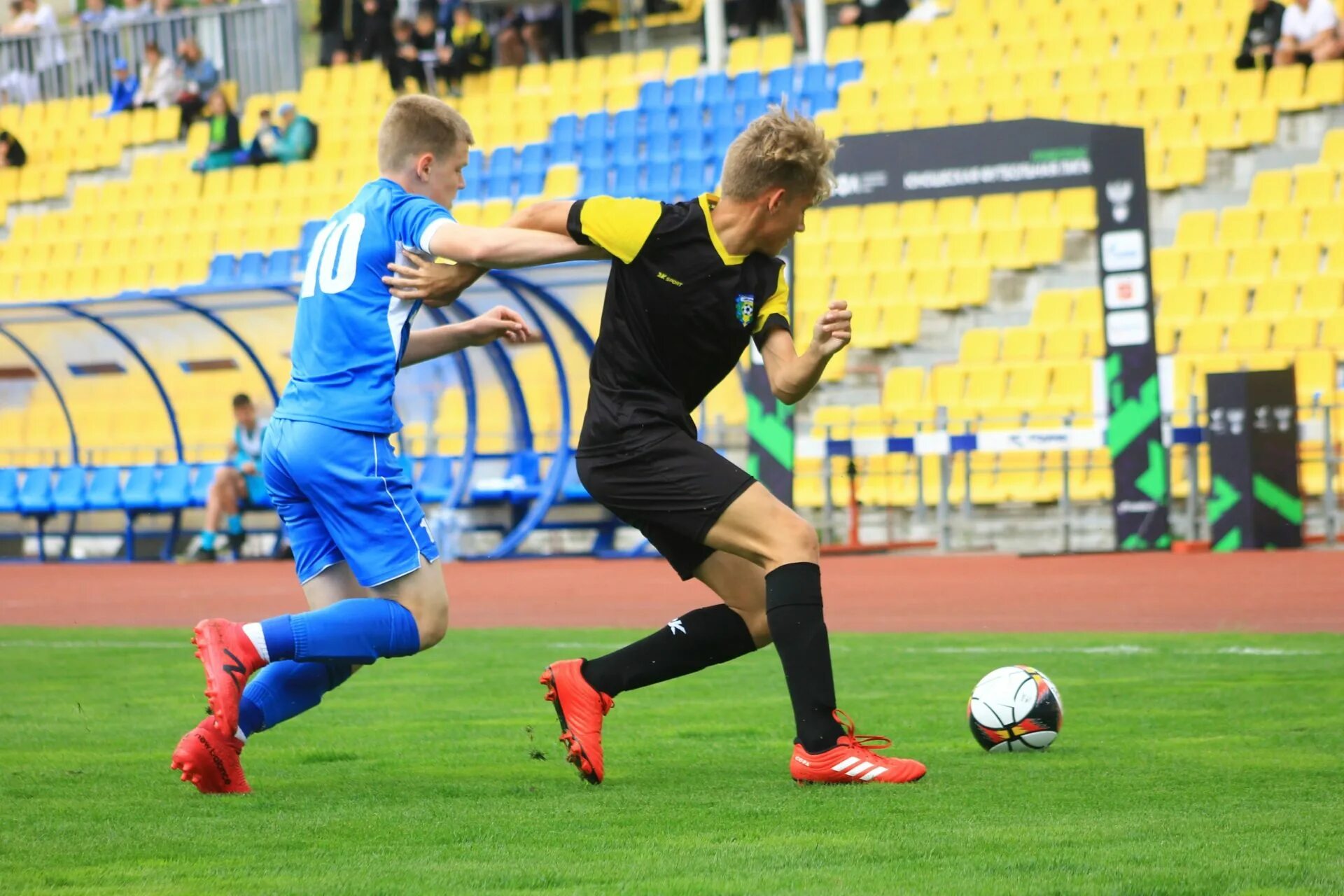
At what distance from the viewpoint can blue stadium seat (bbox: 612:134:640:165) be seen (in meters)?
23.8

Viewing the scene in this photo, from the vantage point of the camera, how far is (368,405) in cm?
502

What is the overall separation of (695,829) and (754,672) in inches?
170

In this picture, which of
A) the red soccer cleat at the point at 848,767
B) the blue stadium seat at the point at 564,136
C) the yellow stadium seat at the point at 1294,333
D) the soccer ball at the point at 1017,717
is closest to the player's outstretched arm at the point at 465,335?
the red soccer cleat at the point at 848,767

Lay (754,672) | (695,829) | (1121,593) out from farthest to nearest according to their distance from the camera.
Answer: (1121,593)
(754,672)
(695,829)

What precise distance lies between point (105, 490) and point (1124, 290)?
10932 millimetres

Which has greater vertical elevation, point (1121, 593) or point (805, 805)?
point (805, 805)

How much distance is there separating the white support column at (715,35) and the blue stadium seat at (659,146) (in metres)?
1.19

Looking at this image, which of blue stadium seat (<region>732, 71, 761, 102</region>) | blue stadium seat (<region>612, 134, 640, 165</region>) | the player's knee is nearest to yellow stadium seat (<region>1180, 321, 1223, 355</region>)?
blue stadium seat (<region>732, 71, 761, 102</region>)

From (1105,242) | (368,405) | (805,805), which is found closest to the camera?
(805,805)

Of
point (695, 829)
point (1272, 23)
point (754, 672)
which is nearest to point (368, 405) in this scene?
point (695, 829)

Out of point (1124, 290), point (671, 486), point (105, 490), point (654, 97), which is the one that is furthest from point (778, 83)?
point (671, 486)

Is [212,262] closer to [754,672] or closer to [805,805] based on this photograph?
[754,672]

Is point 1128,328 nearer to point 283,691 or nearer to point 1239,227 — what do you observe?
point 1239,227

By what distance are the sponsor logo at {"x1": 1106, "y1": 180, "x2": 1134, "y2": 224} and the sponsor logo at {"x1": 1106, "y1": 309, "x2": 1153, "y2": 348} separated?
791 millimetres
